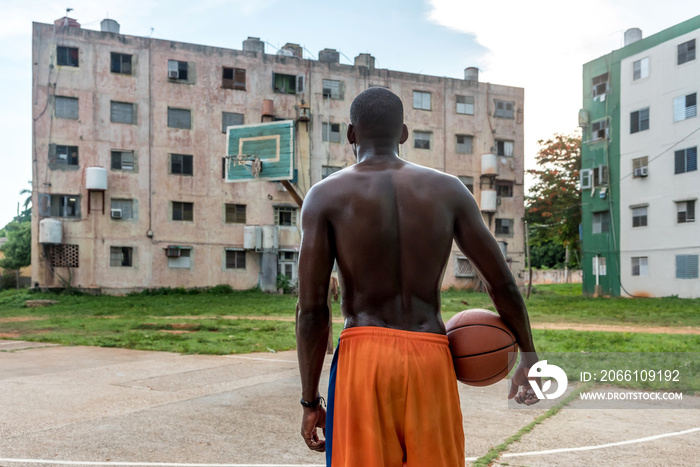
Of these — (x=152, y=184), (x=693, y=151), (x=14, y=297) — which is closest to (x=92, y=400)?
(x=14, y=297)

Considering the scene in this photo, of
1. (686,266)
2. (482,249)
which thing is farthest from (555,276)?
(482,249)

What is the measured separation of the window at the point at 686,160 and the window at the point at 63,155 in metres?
27.7

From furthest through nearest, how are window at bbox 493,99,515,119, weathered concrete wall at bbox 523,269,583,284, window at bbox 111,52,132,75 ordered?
1. weathered concrete wall at bbox 523,269,583,284
2. window at bbox 493,99,515,119
3. window at bbox 111,52,132,75

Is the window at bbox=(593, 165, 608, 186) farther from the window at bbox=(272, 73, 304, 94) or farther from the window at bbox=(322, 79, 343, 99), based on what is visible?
the window at bbox=(272, 73, 304, 94)

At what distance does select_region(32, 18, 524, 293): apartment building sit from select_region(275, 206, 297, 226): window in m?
0.08

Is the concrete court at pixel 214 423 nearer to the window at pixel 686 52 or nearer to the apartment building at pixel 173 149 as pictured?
the apartment building at pixel 173 149

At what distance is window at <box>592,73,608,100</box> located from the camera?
34062mm

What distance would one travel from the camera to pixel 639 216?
31.7 metres

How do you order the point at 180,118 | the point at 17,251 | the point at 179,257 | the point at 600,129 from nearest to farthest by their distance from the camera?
the point at 179,257 → the point at 180,118 → the point at 600,129 → the point at 17,251

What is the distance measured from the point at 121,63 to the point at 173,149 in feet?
15.7

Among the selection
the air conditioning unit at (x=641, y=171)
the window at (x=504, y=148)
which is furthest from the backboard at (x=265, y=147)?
the window at (x=504, y=148)

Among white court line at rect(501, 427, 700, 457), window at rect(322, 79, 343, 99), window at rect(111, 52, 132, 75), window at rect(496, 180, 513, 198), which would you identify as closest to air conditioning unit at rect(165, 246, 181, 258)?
window at rect(111, 52, 132, 75)

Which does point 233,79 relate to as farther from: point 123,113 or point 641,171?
point 641,171

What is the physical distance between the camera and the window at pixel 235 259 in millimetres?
33031
